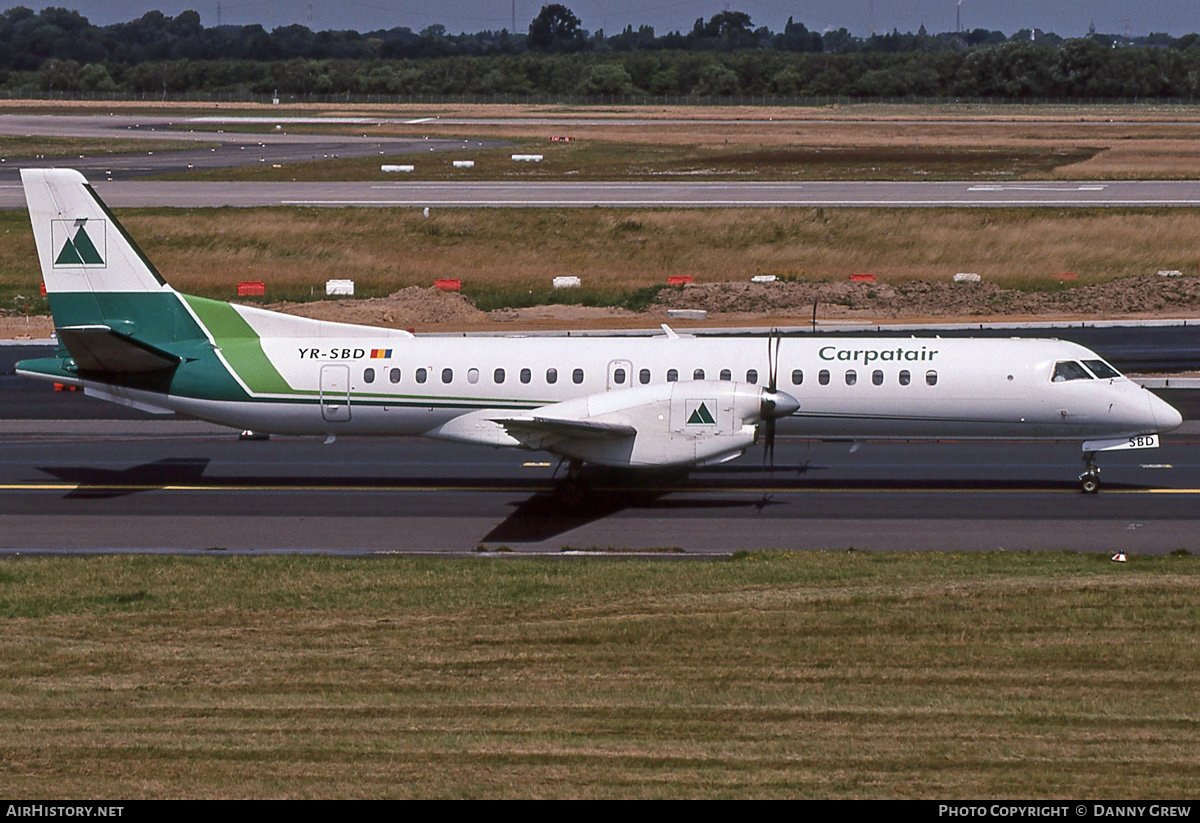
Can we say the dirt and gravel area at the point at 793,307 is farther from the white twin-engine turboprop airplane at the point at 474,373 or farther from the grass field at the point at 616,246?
the white twin-engine turboprop airplane at the point at 474,373

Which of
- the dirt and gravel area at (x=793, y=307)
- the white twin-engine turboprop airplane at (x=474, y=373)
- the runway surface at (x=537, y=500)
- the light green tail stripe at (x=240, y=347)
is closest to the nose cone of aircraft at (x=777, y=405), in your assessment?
the white twin-engine turboprop airplane at (x=474, y=373)

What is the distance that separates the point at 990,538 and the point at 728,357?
6543 mm

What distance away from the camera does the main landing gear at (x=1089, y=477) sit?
94.4 ft

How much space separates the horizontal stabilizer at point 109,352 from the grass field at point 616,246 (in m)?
27.3

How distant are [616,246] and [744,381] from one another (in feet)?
122

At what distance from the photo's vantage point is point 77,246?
28.6m

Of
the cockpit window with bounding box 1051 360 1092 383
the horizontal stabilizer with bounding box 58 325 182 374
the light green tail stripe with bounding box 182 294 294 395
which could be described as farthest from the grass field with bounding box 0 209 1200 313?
the cockpit window with bounding box 1051 360 1092 383

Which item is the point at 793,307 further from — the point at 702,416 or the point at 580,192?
the point at 580,192

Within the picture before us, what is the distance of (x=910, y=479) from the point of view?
30.4 metres

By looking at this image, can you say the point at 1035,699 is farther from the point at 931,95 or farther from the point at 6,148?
the point at 931,95

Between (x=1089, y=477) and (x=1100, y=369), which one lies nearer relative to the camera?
(x=1100, y=369)

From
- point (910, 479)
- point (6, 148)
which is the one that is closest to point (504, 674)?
point (910, 479)

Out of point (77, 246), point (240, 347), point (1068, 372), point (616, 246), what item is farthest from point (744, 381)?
point (616, 246)

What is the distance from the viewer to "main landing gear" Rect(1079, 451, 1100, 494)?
2878 cm
